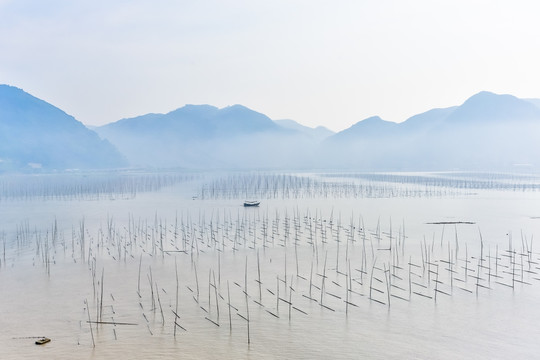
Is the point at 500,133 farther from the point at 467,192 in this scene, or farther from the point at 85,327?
the point at 85,327

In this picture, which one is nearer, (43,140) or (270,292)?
(270,292)

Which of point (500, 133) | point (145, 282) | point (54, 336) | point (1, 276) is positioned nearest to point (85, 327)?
point (54, 336)

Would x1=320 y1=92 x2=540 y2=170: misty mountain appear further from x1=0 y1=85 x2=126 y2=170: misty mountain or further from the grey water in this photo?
the grey water

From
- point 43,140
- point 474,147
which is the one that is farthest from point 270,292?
point 474,147

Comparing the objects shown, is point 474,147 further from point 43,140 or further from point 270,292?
point 270,292

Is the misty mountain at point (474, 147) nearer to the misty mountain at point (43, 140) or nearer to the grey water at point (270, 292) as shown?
the misty mountain at point (43, 140)

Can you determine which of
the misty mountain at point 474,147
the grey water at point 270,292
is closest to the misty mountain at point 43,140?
the misty mountain at point 474,147
